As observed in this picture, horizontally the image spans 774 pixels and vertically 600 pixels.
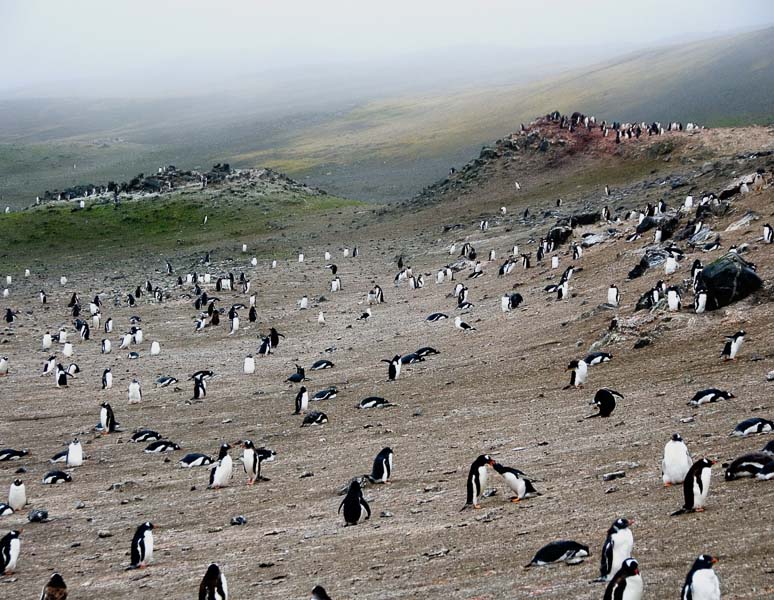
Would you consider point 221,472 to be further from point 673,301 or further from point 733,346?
point 673,301

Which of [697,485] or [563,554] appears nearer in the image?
[563,554]

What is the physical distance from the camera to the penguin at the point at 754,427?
1011cm

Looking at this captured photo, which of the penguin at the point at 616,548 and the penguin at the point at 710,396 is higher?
the penguin at the point at 616,548

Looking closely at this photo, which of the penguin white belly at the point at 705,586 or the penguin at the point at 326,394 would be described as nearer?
the penguin white belly at the point at 705,586

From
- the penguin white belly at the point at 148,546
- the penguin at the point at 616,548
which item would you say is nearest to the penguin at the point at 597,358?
the penguin white belly at the point at 148,546

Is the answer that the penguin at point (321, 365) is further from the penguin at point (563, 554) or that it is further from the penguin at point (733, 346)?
the penguin at point (563, 554)

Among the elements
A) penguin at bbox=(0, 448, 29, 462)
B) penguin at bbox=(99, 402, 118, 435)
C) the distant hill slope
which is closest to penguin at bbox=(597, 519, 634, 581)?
penguin at bbox=(0, 448, 29, 462)

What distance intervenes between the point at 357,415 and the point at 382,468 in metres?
4.50

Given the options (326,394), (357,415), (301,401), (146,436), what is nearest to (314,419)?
(357,415)

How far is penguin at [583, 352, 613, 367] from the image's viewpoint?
52.1 feet

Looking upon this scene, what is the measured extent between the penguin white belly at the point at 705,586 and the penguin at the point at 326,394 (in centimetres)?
1165

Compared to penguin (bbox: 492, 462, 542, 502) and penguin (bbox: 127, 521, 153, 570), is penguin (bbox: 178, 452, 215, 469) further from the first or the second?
penguin (bbox: 492, 462, 542, 502)

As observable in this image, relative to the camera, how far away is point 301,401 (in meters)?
16.5

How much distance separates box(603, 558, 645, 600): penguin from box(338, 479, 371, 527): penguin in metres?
4.01
